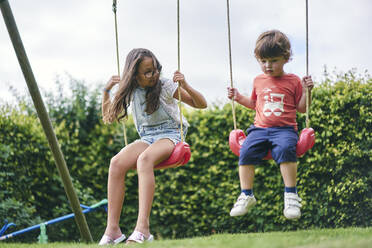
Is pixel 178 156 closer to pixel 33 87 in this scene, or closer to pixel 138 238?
pixel 138 238

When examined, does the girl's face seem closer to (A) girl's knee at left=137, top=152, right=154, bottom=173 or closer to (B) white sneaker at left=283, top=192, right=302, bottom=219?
(A) girl's knee at left=137, top=152, right=154, bottom=173

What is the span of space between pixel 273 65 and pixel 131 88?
104cm

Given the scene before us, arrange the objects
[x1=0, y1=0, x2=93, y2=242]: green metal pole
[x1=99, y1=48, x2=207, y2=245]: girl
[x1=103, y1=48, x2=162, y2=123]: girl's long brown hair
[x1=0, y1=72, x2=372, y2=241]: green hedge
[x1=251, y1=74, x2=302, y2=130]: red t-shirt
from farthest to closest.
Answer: [x1=0, y1=72, x2=372, y2=241]: green hedge
[x1=0, y1=0, x2=93, y2=242]: green metal pole
[x1=103, y1=48, x2=162, y2=123]: girl's long brown hair
[x1=251, y1=74, x2=302, y2=130]: red t-shirt
[x1=99, y1=48, x2=207, y2=245]: girl

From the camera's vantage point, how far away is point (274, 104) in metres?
3.19

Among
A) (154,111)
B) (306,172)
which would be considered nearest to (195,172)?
(306,172)

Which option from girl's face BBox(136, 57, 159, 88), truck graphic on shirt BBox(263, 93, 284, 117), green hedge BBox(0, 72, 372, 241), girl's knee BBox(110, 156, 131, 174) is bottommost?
green hedge BBox(0, 72, 372, 241)

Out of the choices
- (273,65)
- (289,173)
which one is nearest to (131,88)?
(273,65)

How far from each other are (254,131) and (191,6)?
102 cm

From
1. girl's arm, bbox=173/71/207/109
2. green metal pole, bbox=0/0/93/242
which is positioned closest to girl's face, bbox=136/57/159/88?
girl's arm, bbox=173/71/207/109

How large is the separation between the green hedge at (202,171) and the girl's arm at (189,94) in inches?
66.0

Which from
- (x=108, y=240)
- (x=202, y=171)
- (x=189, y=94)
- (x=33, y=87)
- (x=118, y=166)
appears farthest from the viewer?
(x=202, y=171)

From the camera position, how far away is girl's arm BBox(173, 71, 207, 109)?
3.21 m

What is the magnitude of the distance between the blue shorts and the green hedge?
59.7 inches

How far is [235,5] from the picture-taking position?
134 inches
